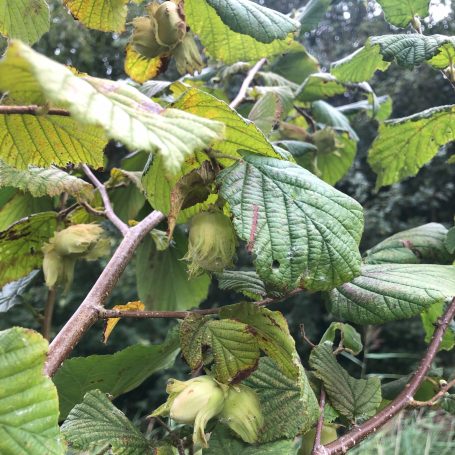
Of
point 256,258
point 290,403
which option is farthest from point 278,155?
point 290,403

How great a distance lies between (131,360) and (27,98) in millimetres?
370

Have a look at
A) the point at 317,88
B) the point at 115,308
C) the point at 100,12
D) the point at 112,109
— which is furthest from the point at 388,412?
the point at 317,88

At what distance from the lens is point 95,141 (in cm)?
48

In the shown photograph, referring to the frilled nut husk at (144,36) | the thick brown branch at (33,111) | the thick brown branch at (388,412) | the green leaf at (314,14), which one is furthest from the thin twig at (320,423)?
the green leaf at (314,14)

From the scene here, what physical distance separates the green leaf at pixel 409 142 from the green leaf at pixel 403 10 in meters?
0.12

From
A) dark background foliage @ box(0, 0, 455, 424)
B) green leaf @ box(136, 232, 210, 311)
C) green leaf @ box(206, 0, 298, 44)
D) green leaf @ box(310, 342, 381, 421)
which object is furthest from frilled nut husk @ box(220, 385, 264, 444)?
dark background foliage @ box(0, 0, 455, 424)

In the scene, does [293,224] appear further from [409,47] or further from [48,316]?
[48,316]

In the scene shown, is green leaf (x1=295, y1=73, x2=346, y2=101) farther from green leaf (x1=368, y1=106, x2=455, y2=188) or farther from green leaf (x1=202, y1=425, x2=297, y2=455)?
green leaf (x1=202, y1=425, x2=297, y2=455)

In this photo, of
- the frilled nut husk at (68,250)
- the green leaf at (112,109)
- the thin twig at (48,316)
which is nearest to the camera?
the green leaf at (112,109)

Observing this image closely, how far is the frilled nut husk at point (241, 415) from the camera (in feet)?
1.45

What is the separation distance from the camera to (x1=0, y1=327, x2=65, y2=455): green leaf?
0.33m

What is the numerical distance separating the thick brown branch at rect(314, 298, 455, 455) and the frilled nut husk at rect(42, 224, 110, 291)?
0.34m

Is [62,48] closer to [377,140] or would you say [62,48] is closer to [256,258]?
[377,140]

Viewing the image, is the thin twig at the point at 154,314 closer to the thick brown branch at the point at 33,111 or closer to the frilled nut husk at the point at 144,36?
the thick brown branch at the point at 33,111
